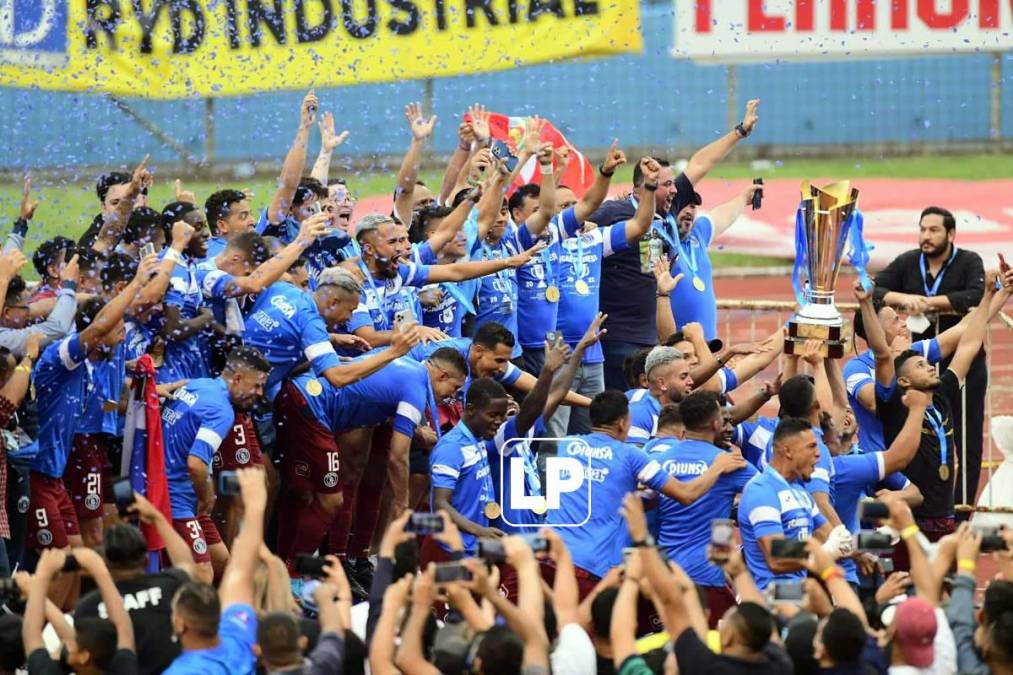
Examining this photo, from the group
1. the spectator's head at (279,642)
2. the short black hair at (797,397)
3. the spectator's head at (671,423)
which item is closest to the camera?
the spectator's head at (279,642)

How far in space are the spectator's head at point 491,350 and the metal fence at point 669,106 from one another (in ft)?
48.2

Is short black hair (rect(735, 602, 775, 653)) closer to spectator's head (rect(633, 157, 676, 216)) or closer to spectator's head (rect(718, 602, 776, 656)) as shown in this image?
spectator's head (rect(718, 602, 776, 656))

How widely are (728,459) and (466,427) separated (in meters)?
1.22

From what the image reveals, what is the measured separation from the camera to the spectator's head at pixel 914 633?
677 cm

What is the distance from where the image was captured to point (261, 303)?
9797 millimetres

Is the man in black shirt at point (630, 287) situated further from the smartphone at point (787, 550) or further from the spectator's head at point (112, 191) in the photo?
the smartphone at point (787, 550)

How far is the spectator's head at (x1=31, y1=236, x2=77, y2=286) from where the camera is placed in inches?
384

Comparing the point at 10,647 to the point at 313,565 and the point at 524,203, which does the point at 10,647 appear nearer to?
the point at 313,565

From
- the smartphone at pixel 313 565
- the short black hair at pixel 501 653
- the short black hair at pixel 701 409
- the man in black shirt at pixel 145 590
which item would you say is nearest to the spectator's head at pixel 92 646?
the man in black shirt at pixel 145 590

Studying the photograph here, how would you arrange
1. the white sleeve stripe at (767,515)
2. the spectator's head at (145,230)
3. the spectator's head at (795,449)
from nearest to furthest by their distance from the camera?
1. the white sleeve stripe at (767,515)
2. the spectator's head at (795,449)
3. the spectator's head at (145,230)

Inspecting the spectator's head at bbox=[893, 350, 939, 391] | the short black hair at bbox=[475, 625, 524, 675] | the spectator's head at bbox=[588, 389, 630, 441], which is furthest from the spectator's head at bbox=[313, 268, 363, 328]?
the short black hair at bbox=[475, 625, 524, 675]

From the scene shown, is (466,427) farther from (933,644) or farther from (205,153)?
(205,153)

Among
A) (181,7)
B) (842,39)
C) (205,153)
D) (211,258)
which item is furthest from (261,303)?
(205,153)

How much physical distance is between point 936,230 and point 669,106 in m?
19.4
